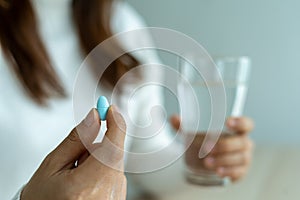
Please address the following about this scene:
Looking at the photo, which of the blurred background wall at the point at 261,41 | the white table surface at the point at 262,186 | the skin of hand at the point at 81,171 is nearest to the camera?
the skin of hand at the point at 81,171

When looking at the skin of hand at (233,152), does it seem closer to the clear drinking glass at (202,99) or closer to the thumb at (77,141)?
the clear drinking glass at (202,99)

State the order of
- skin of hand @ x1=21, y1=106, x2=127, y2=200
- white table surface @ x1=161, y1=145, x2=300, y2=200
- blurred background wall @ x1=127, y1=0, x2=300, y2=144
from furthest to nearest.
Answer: blurred background wall @ x1=127, y1=0, x2=300, y2=144
white table surface @ x1=161, y1=145, x2=300, y2=200
skin of hand @ x1=21, y1=106, x2=127, y2=200

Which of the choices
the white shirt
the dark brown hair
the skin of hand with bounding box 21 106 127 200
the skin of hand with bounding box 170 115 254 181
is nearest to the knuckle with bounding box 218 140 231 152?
the skin of hand with bounding box 170 115 254 181

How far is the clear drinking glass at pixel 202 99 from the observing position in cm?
62

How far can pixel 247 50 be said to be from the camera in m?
1.27

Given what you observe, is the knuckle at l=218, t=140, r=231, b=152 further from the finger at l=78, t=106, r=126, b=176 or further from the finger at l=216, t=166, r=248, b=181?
the finger at l=78, t=106, r=126, b=176

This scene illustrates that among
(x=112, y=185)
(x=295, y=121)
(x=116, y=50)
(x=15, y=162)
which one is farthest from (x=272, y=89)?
(x=112, y=185)

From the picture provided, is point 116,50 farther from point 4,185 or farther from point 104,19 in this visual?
point 4,185

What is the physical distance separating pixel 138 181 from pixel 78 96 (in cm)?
15

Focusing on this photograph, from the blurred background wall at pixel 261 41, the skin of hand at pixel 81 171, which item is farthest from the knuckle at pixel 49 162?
the blurred background wall at pixel 261 41

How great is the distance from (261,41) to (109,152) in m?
1.00

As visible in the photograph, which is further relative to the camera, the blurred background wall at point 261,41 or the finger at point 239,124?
the blurred background wall at point 261,41

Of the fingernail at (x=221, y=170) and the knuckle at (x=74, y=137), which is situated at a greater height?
the knuckle at (x=74, y=137)

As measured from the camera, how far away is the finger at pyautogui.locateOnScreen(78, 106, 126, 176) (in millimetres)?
314
